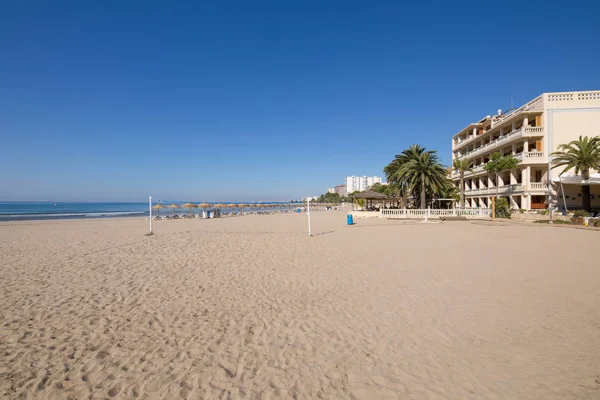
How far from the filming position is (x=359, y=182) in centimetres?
17550

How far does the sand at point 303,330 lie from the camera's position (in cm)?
295

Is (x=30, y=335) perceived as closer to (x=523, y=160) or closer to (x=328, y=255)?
(x=328, y=255)

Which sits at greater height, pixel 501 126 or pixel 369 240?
pixel 501 126

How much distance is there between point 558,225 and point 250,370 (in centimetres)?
2305

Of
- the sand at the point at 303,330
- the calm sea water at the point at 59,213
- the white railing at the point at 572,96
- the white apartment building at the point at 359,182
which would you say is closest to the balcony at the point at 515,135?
the white railing at the point at 572,96

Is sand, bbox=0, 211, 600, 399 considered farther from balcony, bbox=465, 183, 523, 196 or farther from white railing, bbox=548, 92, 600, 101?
white railing, bbox=548, 92, 600, 101

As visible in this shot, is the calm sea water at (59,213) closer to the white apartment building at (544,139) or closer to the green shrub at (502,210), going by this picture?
the green shrub at (502,210)

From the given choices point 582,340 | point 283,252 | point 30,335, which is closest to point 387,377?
point 582,340

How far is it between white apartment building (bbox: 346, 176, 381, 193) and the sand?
16677 cm

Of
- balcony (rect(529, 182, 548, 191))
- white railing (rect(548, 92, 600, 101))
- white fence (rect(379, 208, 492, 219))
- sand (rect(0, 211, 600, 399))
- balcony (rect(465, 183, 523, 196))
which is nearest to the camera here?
sand (rect(0, 211, 600, 399))

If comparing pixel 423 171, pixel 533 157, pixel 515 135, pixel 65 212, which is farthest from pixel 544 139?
pixel 65 212

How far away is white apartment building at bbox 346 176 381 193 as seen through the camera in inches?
6772

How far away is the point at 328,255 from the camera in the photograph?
970 cm

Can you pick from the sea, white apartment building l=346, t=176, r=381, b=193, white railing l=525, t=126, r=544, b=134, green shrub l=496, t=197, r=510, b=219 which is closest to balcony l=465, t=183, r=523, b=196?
green shrub l=496, t=197, r=510, b=219
